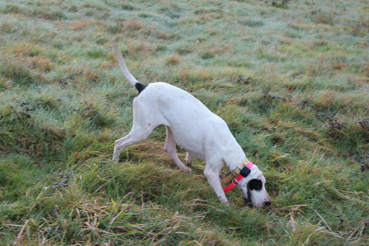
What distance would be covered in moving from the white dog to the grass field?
7.7 inches

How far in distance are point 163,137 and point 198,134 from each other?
1026 millimetres

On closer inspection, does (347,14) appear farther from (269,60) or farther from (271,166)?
(271,166)

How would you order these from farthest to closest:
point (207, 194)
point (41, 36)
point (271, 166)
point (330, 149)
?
point (41, 36) → point (330, 149) → point (271, 166) → point (207, 194)

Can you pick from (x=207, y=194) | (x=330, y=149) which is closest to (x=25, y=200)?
(x=207, y=194)

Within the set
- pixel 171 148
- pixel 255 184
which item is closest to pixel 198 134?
pixel 171 148

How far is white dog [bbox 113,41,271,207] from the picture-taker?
3197 mm

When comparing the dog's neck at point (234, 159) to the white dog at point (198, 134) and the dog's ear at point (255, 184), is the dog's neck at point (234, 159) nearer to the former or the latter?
the white dog at point (198, 134)

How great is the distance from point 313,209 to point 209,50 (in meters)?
4.90

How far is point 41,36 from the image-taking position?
6.98 m

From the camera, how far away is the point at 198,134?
338 centimetres

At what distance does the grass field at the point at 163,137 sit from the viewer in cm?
269

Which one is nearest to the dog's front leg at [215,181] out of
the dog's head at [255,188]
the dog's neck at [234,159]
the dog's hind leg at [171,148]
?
the dog's neck at [234,159]

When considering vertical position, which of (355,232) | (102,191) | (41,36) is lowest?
(355,232)

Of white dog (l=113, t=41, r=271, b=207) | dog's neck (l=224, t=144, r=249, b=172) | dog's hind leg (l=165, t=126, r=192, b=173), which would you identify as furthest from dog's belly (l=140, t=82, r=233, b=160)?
dog's hind leg (l=165, t=126, r=192, b=173)
